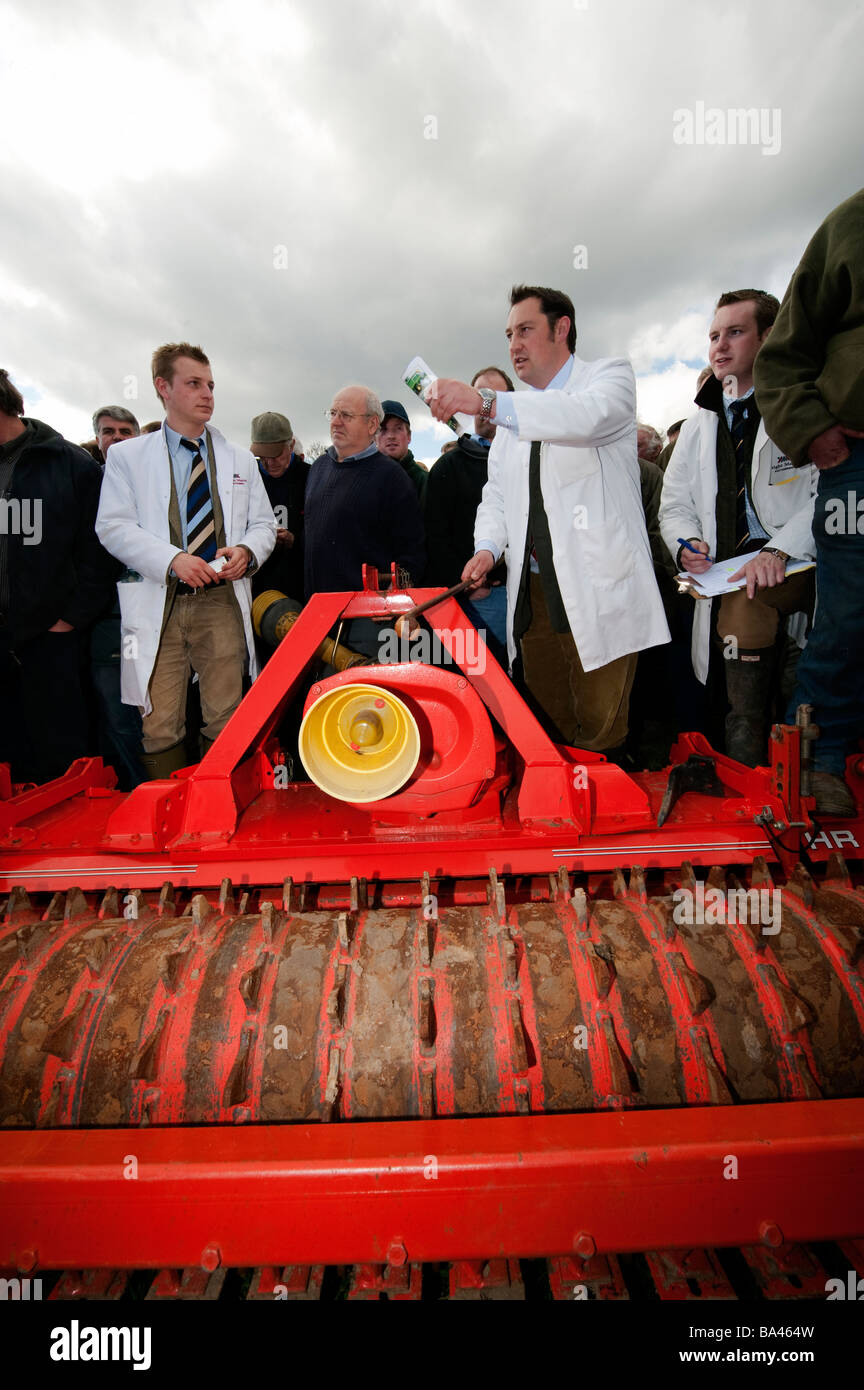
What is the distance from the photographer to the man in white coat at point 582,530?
11.3ft

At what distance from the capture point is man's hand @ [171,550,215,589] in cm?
385

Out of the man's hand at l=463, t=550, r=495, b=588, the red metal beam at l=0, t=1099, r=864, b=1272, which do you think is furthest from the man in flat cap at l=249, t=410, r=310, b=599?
the red metal beam at l=0, t=1099, r=864, b=1272

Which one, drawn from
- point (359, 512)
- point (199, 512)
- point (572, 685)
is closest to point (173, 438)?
point (199, 512)

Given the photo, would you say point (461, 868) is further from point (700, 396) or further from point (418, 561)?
point (700, 396)

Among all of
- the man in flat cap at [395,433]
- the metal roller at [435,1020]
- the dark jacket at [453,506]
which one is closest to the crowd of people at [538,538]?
the dark jacket at [453,506]

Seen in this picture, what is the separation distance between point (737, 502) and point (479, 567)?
181 cm

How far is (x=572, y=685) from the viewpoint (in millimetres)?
3760

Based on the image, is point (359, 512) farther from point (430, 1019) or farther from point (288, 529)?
point (430, 1019)

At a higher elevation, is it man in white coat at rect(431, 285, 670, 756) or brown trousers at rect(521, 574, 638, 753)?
man in white coat at rect(431, 285, 670, 756)

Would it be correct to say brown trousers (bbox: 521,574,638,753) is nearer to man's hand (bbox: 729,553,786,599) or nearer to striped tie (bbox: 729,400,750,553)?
man's hand (bbox: 729,553,786,599)

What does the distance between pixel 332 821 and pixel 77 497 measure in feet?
10.7

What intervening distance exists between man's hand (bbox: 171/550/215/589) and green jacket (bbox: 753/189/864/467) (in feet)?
10.1
